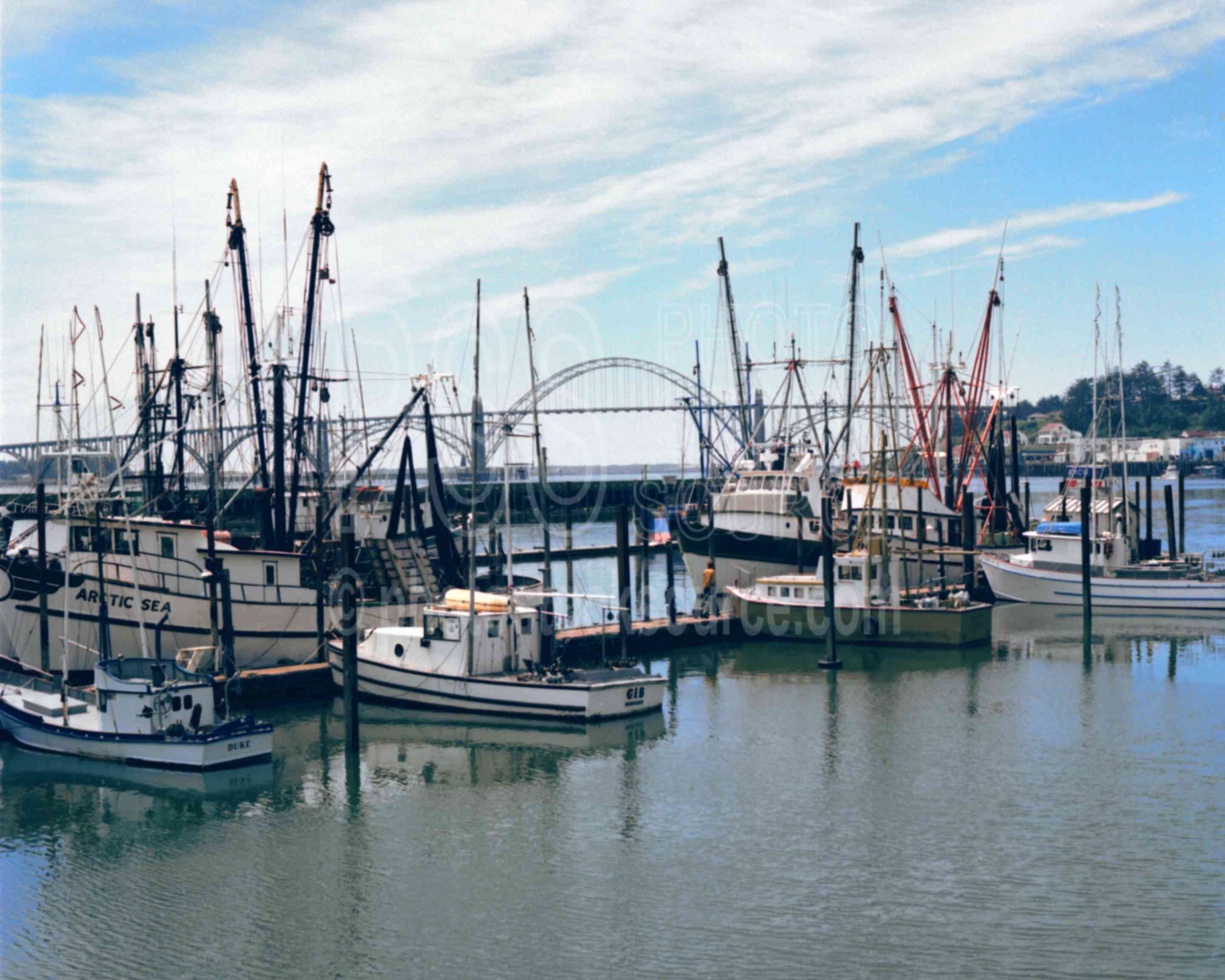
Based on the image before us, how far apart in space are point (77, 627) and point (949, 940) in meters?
31.1

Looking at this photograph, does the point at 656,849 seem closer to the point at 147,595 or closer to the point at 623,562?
the point at 147,595

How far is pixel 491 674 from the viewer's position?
37.2 metres

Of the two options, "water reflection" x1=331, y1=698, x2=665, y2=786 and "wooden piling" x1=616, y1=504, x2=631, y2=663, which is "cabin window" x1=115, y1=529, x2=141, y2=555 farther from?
"wooden piling" x1=616, y1=504, x2=631, y2=663

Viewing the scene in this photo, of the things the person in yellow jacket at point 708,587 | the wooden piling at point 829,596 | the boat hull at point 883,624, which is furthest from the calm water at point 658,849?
the person in yellow jacket at point 708,587

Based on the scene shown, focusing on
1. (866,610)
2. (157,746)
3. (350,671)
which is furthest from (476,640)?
(866,610)

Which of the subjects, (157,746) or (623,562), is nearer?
(157,746)

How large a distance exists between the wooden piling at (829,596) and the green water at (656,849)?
20.0ft

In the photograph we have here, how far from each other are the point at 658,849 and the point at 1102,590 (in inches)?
1673

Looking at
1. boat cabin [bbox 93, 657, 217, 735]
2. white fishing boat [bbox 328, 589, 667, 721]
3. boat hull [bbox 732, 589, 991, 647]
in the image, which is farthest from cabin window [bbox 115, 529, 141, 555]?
boat hull [bbox 732, 589, 991, 647]

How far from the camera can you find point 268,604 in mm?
42188

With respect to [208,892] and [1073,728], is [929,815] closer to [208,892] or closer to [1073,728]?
[1073,728]

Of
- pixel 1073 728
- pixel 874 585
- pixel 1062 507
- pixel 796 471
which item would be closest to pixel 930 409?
pixel 1062 507

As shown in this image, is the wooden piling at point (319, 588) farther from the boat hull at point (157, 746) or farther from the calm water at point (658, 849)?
the boat hull at point (157, 746)

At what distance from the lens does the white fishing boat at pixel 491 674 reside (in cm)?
3600
